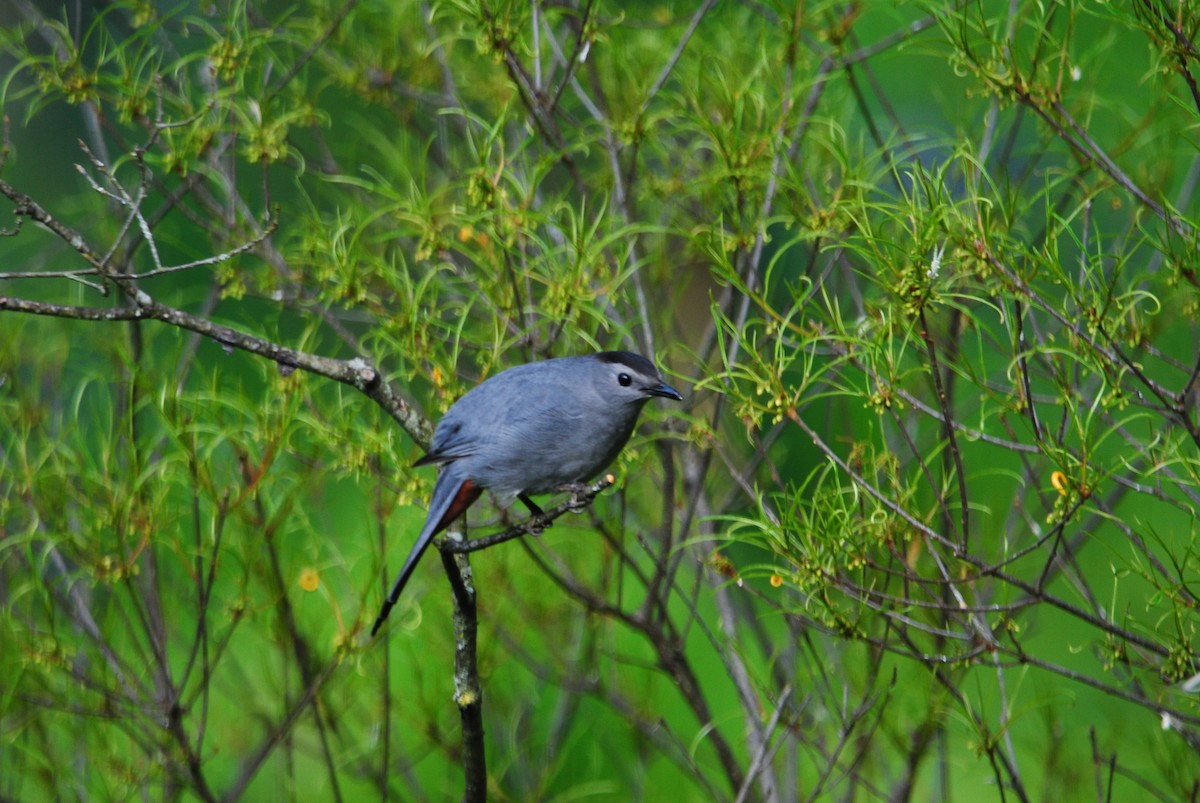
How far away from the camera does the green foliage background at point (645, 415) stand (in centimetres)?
212

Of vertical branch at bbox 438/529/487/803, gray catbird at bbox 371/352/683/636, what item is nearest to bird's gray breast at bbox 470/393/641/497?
gray catbird at bbox 371/352/683/636

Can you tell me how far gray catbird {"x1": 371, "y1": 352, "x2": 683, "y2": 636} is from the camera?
238 centimetres

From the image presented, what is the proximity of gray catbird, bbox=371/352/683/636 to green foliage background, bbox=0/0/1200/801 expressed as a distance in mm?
121

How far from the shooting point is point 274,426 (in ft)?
9.10

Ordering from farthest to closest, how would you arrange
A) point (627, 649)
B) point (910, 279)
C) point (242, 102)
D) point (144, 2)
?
1. point (627, 649)
2. point (144, 2)
3. point (242, 102)
4. point (910, 279)

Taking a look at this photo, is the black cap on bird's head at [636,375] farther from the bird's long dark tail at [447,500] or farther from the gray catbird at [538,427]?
the bird's long dark tail at [447,500]

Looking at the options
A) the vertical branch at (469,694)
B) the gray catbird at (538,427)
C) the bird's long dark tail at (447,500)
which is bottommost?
the vertical branch at (469,694)

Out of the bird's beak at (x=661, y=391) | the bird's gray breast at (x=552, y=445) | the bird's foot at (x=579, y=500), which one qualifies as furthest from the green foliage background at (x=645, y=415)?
the bird's foot at (x=579, y=500)

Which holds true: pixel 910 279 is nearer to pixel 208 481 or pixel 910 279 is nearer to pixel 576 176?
pixel 576 176

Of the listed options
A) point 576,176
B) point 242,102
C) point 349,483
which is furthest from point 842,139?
point 349,483

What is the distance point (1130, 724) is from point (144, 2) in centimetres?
345

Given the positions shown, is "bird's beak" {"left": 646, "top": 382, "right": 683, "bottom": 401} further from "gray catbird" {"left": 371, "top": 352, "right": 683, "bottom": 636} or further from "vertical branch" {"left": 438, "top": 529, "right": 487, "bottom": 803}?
"vertical branch" {"left": 438, "top": 529, "right": 487, "bottom": 803}

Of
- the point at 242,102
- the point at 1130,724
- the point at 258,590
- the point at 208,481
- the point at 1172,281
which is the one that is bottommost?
the point at 1130,724

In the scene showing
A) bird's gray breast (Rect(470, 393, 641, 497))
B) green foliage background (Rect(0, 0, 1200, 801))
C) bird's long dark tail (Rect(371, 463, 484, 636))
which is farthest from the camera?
bird's gray breast (Rect(470, 393, 641, 497))
